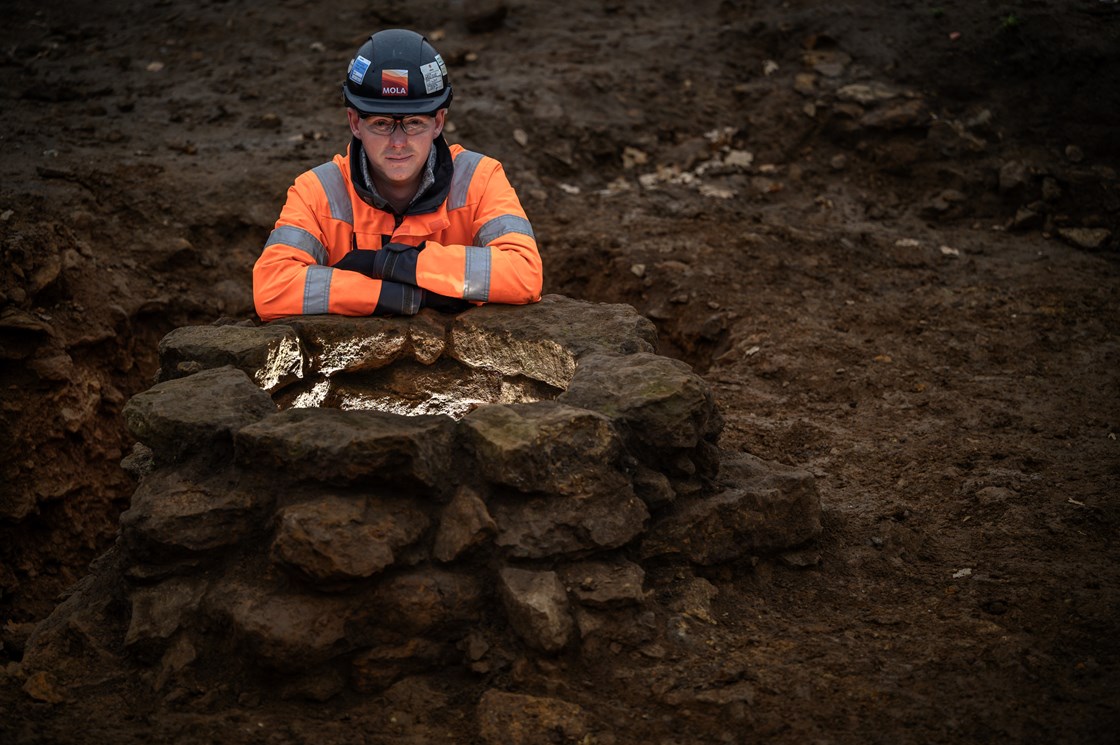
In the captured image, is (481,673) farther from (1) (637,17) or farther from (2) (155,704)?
(1) (637,17)

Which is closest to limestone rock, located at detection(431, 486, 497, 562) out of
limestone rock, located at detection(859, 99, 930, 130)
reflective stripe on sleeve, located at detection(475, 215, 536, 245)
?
reflective stripe on sleeve, located at detection(475, 215, 536, 245)

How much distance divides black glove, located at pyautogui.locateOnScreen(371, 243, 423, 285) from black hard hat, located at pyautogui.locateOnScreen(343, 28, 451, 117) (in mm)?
509

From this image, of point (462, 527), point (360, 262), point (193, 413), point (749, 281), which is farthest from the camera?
point (749, 281)

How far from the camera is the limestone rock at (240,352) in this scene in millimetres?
3615

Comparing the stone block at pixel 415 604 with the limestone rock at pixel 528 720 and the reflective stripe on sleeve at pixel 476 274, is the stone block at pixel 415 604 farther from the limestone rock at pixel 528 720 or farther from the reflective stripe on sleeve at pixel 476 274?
the reflective stripe on sleeve at pixel 476 274

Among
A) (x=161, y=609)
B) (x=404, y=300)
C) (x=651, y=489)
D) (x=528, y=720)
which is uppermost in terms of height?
(x=404, y=300)

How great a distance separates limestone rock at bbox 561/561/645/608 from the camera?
3.09 metres

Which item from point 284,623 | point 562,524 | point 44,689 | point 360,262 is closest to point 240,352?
point 360,262

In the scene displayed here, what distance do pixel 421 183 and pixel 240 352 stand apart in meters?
1.05

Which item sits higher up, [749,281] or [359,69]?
[359,69]

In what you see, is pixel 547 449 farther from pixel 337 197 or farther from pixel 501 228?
pixel 337 197

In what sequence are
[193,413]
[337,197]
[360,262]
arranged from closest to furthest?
[193,413], [360,262], [337,197]

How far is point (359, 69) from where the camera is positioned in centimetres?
386

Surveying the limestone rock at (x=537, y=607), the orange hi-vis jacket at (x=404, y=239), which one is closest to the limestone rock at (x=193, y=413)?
the orange hi-vis jacket at (x=404, y=239)
